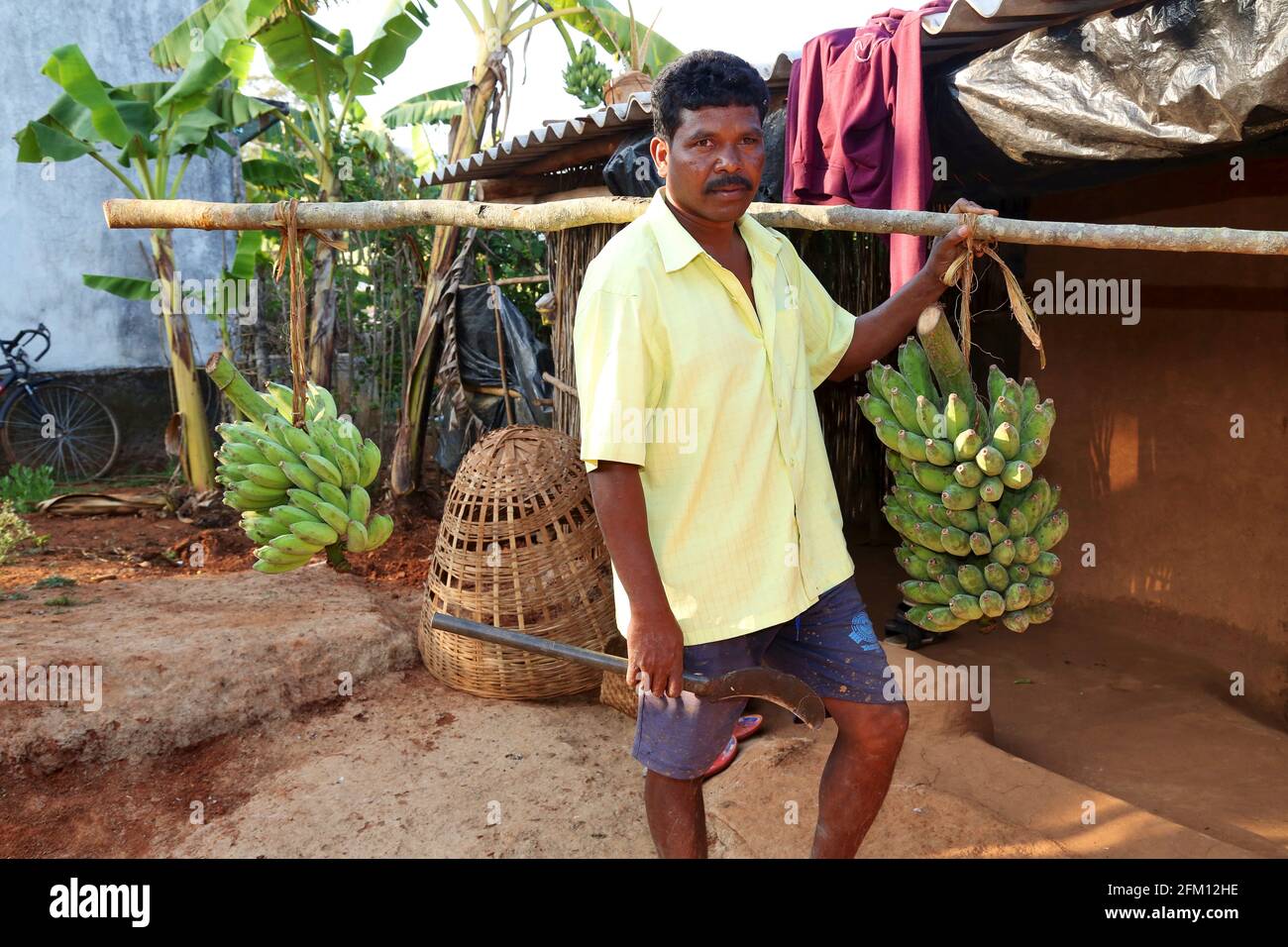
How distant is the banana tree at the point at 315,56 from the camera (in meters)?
7.48

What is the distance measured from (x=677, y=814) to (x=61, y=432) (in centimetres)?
992

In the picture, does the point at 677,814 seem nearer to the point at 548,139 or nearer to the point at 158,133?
the point at 548,139

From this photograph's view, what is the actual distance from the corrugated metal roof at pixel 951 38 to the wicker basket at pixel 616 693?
251 cm

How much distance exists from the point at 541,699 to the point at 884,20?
133 inches

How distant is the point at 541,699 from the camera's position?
4.93 m

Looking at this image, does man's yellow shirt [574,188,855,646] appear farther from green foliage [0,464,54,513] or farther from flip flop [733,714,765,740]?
green foliage [0,464,54,513]

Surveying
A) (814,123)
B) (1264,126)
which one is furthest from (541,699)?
(1264,126)

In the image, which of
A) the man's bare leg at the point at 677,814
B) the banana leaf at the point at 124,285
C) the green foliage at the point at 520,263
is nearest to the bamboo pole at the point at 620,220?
the man's bare leg at the point at 677,814

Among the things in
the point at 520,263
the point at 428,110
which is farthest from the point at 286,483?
the point at 428,110

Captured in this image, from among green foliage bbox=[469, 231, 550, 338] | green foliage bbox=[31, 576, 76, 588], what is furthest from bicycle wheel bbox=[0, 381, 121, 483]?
green foliage bbox=[469, 231, 550, 338]

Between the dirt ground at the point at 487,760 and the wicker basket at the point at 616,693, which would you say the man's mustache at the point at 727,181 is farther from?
the wicker basket at the point at 616,693

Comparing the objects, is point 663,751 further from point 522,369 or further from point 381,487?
point 381,487

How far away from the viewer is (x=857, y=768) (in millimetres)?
2543

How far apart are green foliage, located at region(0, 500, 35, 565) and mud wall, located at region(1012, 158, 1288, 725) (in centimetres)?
707
